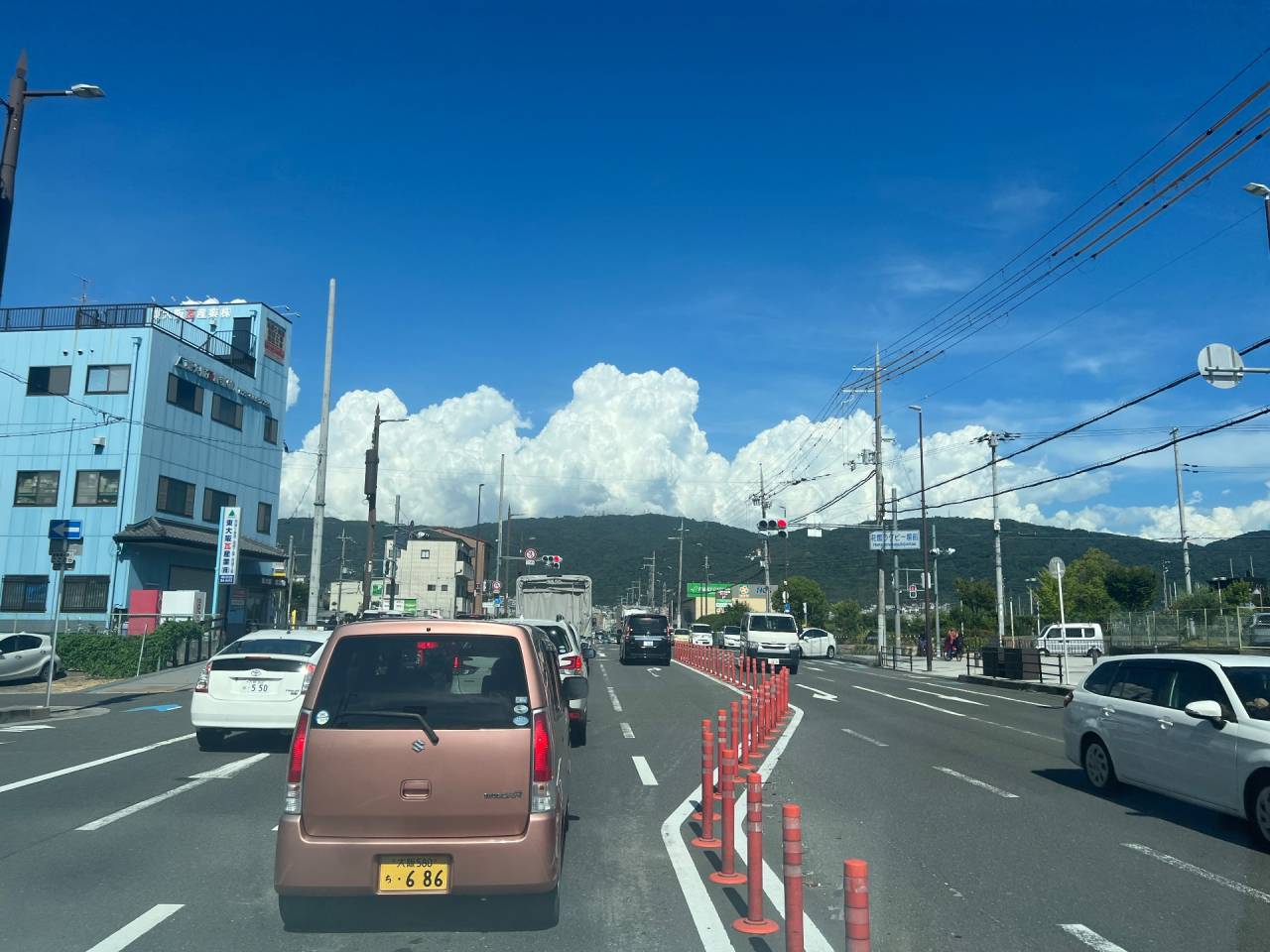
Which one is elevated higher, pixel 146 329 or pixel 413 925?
pixel 146 329

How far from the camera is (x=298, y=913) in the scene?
18.7 feet

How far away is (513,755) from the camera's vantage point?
17.7ft

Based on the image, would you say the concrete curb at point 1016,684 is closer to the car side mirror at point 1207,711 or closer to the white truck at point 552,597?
the white truck at point 552,597

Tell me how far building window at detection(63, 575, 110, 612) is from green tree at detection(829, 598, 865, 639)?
61.5 m

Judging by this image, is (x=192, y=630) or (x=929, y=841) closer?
(x=929, y=841)

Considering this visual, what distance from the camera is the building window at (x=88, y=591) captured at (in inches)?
1334

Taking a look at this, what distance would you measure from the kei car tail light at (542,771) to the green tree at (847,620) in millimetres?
79613

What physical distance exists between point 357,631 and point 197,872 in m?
2.60

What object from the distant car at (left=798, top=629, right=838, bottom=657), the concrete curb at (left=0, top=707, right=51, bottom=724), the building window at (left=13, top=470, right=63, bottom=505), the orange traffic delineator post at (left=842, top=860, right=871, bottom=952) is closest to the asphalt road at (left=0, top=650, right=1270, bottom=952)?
the orange traffic delineator post at (left=842, top=860, right=871, bottom=952)

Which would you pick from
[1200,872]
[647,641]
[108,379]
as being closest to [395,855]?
[1200,872]

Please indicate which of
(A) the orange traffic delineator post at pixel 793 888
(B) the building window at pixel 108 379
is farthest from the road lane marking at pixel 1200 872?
(B) the building window at pixel 108 379

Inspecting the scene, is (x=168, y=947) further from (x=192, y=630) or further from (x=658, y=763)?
(x=192, y=630)

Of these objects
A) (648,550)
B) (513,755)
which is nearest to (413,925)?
(513,755)

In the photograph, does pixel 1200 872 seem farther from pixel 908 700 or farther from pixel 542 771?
pixel 908 700
